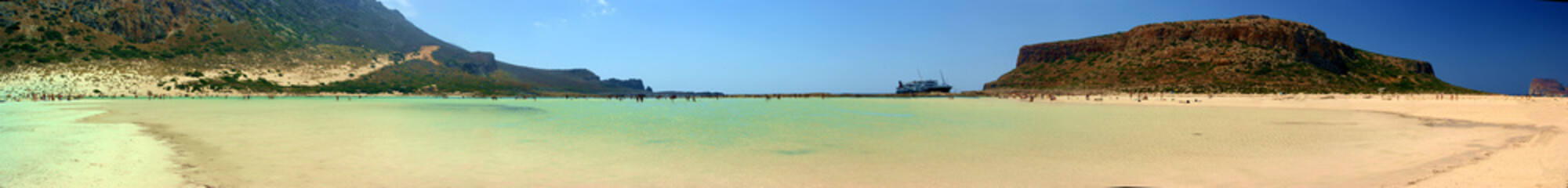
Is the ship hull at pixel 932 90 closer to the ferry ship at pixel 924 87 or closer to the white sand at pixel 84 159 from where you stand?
the ferry ship at pixel 924 87

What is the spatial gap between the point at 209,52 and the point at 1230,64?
471 feet

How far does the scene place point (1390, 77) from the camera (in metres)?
93.9

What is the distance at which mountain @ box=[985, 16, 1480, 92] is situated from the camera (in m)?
86.3

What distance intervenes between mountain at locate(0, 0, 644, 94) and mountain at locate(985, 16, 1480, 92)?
344ft

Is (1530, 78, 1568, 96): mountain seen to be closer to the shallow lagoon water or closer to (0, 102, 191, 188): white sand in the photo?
the shallow lagoon water

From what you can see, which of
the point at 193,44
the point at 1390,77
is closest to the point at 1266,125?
the point at 1390,77

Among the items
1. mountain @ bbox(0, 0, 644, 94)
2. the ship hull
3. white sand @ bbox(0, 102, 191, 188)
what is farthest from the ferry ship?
white sand @ bbox(0, 102, 191, 188)

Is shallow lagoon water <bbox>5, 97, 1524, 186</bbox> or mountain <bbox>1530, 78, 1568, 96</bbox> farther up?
mountain <bbox>1530, 78, 1568, 96</bbox>

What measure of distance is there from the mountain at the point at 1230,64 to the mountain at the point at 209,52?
10485 cm

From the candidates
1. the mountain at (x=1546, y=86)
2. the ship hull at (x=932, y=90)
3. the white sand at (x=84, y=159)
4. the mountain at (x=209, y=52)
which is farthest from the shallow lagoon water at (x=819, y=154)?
the mountain at (x=1546, y=86)

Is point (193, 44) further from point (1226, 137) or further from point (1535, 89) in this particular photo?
point (1535, 89)

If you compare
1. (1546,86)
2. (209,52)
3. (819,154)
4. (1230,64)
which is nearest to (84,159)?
(819,154)

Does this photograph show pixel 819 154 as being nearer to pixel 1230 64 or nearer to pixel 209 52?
pixel 1230 64

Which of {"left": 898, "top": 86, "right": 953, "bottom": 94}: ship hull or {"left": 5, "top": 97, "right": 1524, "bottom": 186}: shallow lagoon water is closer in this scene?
{"left": 5, "top": 97, "right": 1524, "bottom": 186}: shallow lagoon water
